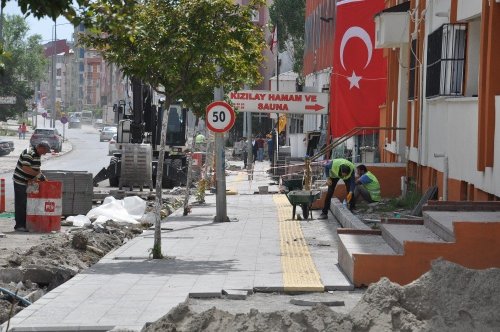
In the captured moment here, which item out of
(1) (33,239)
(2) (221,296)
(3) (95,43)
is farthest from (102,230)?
(2) (221,296)

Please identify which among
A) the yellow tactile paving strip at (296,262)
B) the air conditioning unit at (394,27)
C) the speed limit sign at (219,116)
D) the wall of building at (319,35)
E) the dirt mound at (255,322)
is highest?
the wall of building at (319,35)

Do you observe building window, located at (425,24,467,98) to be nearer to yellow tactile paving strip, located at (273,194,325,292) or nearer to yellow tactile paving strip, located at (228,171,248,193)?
yellow tactile paving strip, located at (273,194,325,292)

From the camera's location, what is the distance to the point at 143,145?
36938 mm

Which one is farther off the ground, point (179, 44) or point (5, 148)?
point (179, 44)

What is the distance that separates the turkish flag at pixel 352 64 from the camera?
3059 centimetres

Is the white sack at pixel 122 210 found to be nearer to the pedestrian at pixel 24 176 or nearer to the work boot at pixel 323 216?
the pedestrian at pixel 24 176

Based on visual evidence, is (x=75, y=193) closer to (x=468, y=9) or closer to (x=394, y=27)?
(x=394, y=27)

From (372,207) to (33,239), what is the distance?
771 centimetres

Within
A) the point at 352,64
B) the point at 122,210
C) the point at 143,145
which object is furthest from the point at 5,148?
the point at 122,210

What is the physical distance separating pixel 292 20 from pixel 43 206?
221 ft

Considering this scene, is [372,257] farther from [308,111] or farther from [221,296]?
[308,111]

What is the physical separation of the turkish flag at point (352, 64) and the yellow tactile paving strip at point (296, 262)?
290 inches

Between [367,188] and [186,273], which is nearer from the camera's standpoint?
[186,273]

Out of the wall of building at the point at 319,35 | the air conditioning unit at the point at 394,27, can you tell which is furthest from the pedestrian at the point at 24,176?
the wall of building at the point at 319,35
